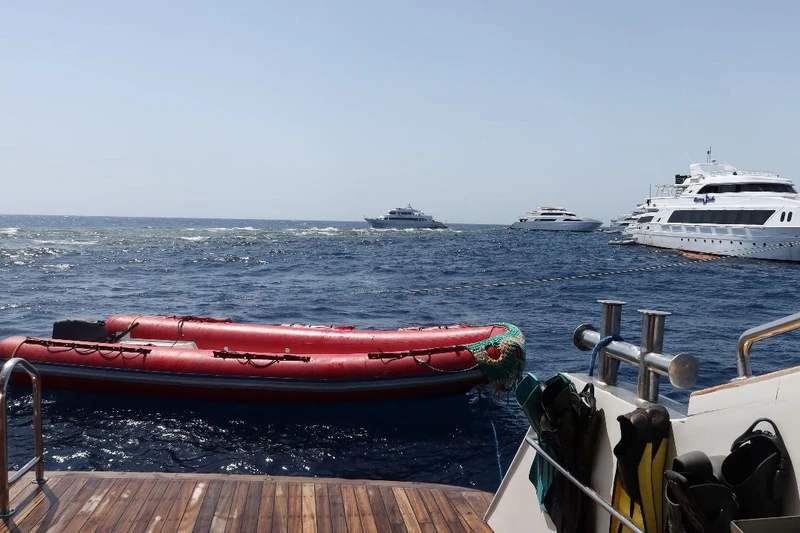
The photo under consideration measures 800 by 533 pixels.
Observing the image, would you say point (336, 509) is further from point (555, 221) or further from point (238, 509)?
point (555, 221)

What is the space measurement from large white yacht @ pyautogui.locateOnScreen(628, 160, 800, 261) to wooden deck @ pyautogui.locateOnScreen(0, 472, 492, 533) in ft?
88.2

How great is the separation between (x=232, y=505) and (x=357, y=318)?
12.4 metres

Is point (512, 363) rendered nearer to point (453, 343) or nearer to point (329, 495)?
point (453, 343)

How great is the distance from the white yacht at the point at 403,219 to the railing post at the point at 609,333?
269 ft

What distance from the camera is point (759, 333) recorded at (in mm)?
2316

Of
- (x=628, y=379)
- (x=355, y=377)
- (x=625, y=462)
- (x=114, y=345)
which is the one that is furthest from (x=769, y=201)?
(x=625, y=462)

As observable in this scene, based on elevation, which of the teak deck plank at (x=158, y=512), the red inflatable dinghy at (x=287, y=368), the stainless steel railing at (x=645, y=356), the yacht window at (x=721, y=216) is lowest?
the red inflatable dinghy at (x=287, y=368)

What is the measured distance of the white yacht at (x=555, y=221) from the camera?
7831 cm

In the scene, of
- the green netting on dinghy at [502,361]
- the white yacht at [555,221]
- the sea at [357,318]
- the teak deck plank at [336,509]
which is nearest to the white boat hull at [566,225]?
the white yacht at [555,221]

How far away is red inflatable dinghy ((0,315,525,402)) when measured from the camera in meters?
8.26

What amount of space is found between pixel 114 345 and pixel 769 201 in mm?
30559

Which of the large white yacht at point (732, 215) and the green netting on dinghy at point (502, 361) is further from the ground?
the large white yacht at point (732, 215)

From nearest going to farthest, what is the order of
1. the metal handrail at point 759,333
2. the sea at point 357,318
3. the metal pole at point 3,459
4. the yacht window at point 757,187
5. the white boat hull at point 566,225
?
the metal handrail at point 759,333
the metal pole at point 3,459
the sea at point 357,318
the yacht window at point 757,187
the white boat hull at point 566,225

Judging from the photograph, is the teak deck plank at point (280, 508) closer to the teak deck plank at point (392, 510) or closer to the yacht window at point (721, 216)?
the teak deck plank at point (392, 510)
